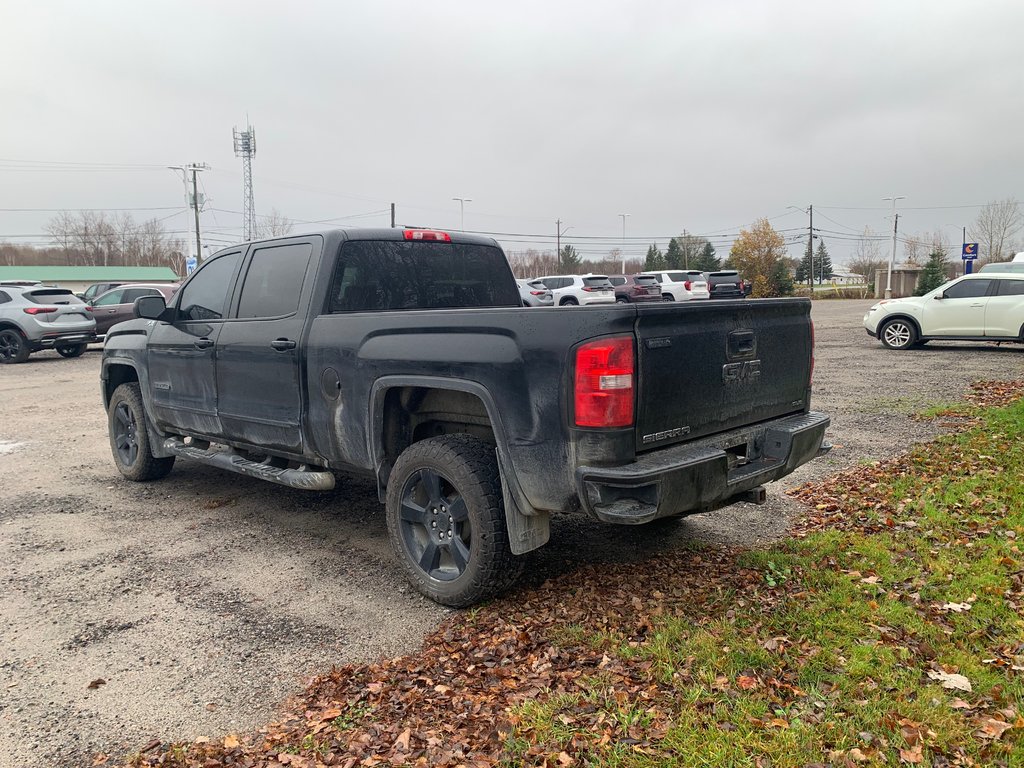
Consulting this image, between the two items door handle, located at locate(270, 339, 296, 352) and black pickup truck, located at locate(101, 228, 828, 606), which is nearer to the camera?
black pickup truck, located at locate(101, 228, 828, 606)

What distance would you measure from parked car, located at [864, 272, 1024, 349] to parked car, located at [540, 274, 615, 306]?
12819 mm

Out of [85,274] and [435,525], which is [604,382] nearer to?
[435,525]

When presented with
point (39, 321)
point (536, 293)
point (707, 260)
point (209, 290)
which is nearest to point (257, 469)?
point (209, 290)

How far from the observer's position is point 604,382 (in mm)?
3076

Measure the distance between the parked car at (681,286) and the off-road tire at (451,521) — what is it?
25.8 meters

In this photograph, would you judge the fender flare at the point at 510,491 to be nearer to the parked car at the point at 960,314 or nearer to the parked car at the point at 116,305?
the parked car at the point at 960,314

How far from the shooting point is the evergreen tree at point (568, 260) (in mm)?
88794

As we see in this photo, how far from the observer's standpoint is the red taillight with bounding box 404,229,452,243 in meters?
4.96

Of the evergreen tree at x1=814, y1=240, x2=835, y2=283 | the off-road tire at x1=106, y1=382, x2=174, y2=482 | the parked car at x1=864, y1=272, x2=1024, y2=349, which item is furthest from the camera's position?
the evergreen tree at x1=814, y1=240, x2=835, y2=283

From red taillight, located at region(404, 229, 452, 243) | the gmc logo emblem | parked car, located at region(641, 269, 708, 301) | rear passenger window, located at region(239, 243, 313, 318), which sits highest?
parked car, located at region(641, 269, 708, 301)

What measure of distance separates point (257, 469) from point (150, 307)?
1.68 meters

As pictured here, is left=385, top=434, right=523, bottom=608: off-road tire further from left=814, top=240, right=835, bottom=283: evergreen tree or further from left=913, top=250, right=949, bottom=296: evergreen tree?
left=814, top=240, right=835, bottom=283: evergreen tree

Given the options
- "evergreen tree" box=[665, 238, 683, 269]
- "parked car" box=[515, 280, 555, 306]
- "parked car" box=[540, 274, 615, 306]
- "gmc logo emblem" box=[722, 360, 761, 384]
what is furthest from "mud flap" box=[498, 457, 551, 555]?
"evergreen tree" box=[665, 238, 683, 269]

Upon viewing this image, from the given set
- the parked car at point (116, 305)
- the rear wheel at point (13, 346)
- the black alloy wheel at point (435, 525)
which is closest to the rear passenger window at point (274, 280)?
the black alloy wheel at point (435, 525)
